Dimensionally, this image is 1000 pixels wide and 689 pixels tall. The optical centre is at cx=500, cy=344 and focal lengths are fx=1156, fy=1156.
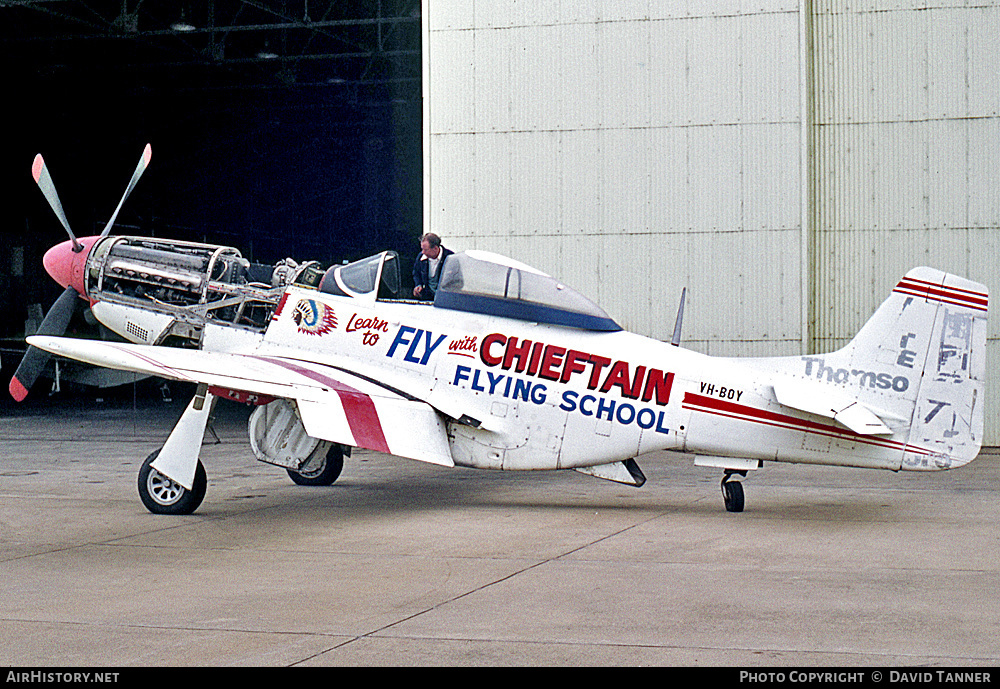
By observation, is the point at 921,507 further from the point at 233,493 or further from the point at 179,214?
the point at 179,214

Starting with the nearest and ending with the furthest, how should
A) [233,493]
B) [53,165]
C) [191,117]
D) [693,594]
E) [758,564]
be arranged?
[693,594] → [758,564] → [233,493] → [53,165] → [191,117]

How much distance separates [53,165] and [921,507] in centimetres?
2806

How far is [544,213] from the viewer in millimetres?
17203

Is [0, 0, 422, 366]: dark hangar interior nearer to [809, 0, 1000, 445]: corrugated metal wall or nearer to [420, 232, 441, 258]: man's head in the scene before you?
[809, 0, 1000, 445]: corrugated metal wall

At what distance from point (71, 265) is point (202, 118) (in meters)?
25.7

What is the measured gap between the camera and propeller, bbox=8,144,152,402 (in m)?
11.5

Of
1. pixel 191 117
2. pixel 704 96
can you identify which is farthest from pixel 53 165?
pixel 704 96

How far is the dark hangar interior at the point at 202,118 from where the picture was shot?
90.9 ft

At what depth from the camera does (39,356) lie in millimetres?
11648

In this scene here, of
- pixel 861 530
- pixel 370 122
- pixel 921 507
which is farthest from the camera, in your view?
pixel 370 122

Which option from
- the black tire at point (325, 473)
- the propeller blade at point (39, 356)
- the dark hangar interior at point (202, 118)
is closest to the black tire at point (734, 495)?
the black tire at point (325, 473)

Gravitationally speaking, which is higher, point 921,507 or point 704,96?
point 704,96

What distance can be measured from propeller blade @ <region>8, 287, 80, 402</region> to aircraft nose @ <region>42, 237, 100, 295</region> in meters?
0.15

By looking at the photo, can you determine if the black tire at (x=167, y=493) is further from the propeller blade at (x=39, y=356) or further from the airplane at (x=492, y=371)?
the propeller blade at (x=39, y=356)
